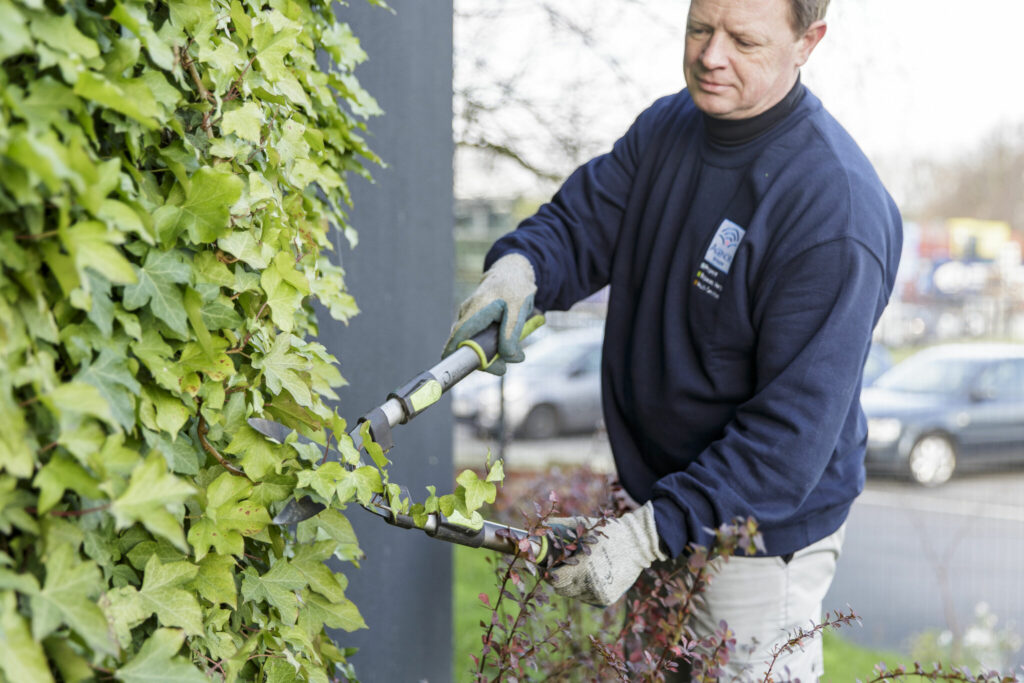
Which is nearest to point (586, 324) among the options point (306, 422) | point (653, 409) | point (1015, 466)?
point (1015, 466)

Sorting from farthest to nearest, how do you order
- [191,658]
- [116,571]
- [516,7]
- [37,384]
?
[516,7]
[191,658]
[116,571]
[37,384]

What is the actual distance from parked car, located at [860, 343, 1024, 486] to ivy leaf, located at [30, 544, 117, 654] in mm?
8774

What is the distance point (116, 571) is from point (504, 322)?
3.40 feet

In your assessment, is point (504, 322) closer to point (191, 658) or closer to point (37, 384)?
point (191, 658)

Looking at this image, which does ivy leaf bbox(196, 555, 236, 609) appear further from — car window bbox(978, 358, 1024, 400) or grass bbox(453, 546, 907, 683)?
car window bbox(978, 358, 1024, 400)

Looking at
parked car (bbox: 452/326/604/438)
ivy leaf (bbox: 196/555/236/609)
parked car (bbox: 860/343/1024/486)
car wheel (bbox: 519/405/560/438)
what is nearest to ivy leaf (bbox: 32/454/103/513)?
ivy leaf (bbox: 196/555/236/609)

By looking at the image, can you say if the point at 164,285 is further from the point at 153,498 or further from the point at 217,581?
the point at 217,581

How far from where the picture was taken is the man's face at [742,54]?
192cm

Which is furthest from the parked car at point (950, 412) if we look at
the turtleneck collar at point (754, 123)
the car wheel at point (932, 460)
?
the turtleneck collar at point (754, 123)

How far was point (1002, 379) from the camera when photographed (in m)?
Answer: 9.05

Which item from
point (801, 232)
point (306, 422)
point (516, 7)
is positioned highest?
point (516, 7)

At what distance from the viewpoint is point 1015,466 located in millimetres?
9406


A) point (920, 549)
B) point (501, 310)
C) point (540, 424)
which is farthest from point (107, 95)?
point (540, 424)

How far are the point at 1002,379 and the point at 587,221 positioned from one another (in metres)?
8.21
